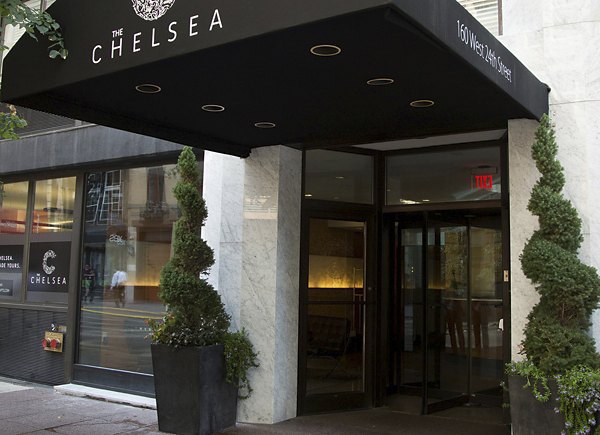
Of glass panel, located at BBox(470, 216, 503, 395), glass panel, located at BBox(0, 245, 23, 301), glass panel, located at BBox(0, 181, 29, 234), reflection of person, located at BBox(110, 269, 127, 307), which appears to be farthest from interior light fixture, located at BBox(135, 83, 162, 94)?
glass panel, located at BBox(0, 245, 23, 301)

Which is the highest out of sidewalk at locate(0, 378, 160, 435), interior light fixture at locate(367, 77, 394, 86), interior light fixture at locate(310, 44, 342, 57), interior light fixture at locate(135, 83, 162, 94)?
interior light fixture at locate(367, 77, 394, 86)

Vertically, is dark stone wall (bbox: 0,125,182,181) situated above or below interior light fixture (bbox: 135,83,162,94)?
above

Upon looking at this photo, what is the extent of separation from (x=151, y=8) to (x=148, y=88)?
2.34ft

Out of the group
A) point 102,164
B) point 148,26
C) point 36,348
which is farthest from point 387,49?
point 36,348

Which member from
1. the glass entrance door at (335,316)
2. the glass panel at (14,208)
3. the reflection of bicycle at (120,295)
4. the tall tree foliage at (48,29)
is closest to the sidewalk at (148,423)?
the glass entrance door at (335,316)

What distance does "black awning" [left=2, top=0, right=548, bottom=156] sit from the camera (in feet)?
12.5

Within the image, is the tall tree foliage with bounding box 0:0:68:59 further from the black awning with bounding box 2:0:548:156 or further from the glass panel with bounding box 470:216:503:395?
the glass panel with bounding box 470:216:503:395

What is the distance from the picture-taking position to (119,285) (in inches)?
344

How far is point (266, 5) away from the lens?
3.79m

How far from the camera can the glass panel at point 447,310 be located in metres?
7.73

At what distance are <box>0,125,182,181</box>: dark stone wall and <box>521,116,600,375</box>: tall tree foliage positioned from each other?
4.45 m

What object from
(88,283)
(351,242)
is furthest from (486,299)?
(88,283)

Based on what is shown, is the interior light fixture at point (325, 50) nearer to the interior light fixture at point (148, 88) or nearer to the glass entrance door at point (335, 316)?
the interior light fixture at point (148, 88)

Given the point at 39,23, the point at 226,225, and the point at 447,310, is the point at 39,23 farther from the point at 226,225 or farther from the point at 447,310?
the point at 447,310
